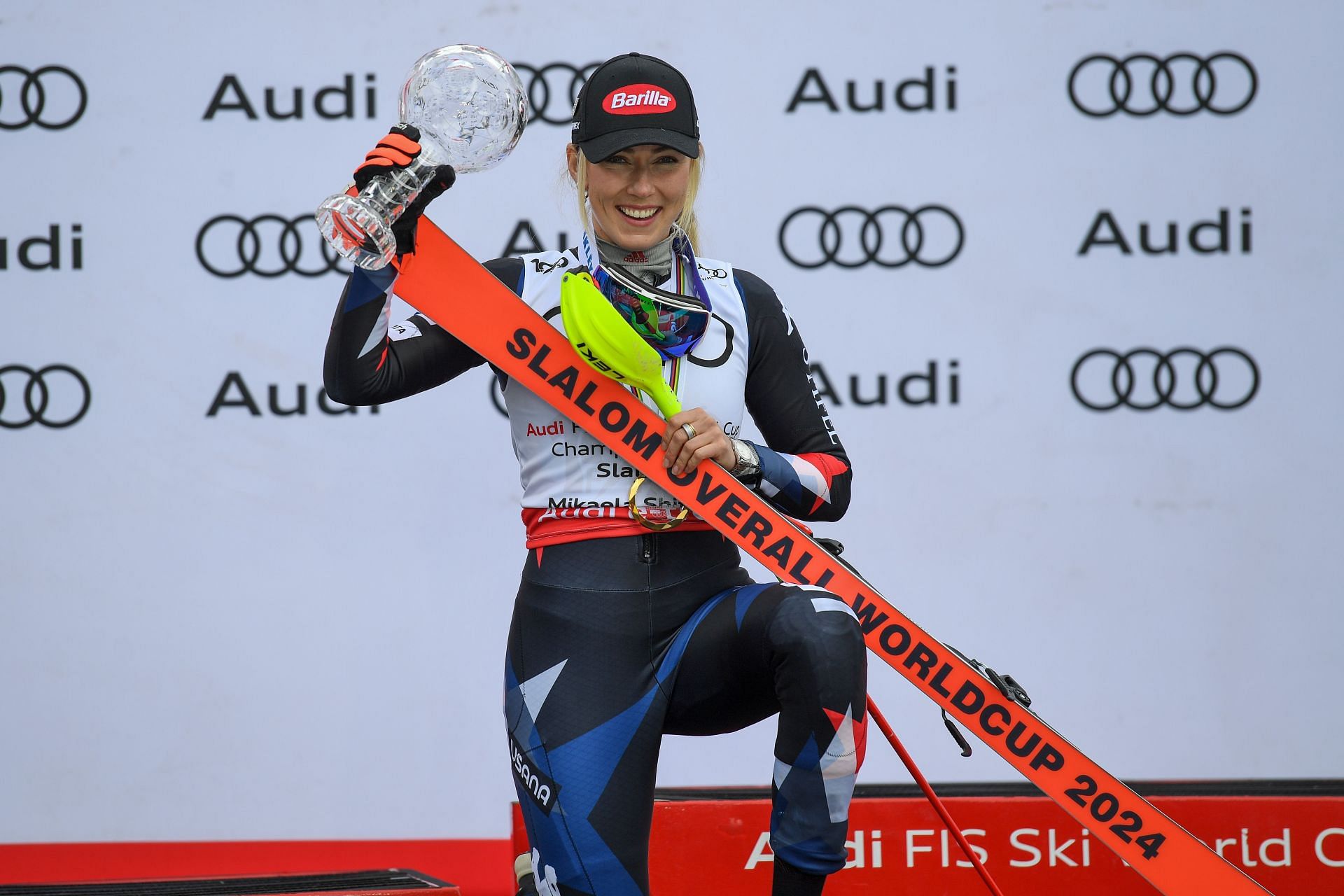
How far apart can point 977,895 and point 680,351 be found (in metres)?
1.13

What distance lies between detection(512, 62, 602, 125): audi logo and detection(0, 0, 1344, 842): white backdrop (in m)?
0.01


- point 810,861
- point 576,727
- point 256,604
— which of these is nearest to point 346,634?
point 256,604

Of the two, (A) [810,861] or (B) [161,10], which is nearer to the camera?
(A) [810,861]

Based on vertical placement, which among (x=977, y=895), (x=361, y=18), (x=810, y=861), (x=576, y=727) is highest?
(x=361, y=18)

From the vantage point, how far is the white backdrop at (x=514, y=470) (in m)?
3.18

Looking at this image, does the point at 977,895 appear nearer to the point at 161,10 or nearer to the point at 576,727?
the point at 576,727

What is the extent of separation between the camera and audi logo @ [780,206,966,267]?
10.5ft

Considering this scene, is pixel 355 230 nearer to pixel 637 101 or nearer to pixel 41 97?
pixel 637 101

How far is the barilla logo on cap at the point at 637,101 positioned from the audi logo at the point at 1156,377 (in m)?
1.73

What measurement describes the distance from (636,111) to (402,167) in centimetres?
34

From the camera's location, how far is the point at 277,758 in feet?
10.5

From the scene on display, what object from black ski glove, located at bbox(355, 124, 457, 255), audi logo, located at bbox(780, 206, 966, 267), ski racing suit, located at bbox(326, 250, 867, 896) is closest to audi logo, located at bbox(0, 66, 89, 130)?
audi logo, located at bbox(780, 206, 966, 267)

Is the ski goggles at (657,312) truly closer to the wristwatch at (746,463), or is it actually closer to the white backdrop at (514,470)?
the wristwatch at (746,463)

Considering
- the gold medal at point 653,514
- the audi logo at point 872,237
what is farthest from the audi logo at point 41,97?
the gold medal at point 653,514
